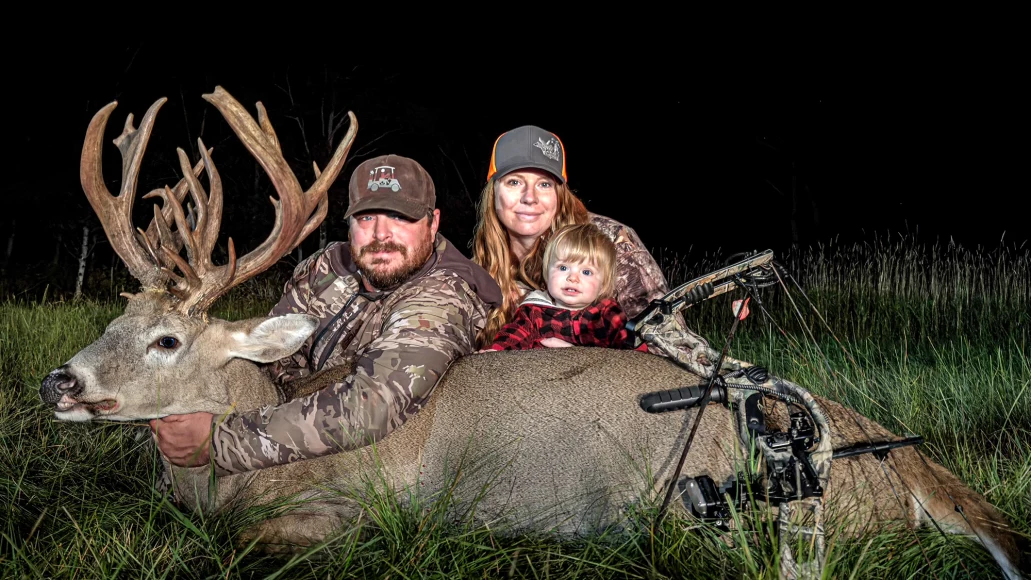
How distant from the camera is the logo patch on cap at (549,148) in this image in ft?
14.5

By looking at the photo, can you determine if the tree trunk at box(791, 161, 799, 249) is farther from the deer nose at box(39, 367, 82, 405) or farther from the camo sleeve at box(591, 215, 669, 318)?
the deer nose at box(39, 367, 82, 405)

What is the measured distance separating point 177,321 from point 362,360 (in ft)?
2.65

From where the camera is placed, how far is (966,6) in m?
19.0

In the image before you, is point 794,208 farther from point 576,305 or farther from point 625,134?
point 576,305

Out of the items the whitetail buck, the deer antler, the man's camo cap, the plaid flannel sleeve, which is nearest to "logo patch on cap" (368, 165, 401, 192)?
the man's camo cap

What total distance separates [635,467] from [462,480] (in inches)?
26.8

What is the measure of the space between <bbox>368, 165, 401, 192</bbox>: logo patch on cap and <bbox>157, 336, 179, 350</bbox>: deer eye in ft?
4.29

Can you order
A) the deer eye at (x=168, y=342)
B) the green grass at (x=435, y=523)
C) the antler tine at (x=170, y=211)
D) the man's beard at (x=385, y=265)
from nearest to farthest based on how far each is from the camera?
the green grass at (x=435, y=523) → the deer eye at (x=168, y=342) → the antler tine at (x=170, y=211) → the man's beard at (x=385, y=265)

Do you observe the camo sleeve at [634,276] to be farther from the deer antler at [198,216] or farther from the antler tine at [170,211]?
the antler tine at [170,211]

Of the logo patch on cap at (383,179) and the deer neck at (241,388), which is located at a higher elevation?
the logo patch on cap at (383,179)

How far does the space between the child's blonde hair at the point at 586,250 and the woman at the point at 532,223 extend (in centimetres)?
42

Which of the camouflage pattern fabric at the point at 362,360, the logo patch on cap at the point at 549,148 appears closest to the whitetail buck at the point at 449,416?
the camouflage pattern fabric at the point at 362,360

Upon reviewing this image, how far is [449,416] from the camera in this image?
9.78 ft

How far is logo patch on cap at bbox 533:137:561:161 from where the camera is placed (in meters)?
4.43
